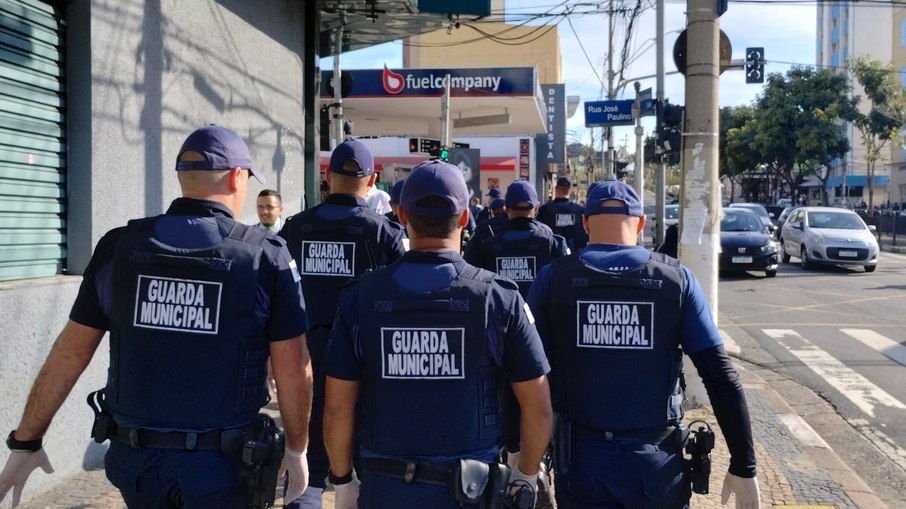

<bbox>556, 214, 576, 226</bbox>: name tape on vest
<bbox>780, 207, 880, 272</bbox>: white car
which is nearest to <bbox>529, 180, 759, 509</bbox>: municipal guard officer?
<bbox>556, 214, 576, 226</bbox>: name tape on vest

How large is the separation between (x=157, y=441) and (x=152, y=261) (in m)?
0.60

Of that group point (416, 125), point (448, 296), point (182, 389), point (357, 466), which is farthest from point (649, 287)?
point (416, 125)

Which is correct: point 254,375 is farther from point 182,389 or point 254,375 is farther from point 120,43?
point 120,43

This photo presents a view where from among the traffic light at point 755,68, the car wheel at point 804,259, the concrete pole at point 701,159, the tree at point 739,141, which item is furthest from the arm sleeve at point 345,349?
the tree at point 739,141

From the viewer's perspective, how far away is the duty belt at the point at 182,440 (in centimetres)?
277

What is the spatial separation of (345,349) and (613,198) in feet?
4.32

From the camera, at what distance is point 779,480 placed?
5.63 m

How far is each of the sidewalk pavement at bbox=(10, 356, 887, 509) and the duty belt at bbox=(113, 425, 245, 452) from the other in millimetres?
2380

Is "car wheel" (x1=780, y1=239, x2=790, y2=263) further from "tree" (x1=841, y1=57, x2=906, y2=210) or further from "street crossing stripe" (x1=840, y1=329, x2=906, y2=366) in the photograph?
"tree" (x1=841, y1=57, x2=906, y2=210)

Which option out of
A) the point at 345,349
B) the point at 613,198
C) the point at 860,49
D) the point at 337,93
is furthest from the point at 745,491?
the point at 860,49

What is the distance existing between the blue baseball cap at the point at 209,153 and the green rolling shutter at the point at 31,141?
2547 mm

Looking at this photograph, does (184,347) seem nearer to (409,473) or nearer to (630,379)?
(409,473)

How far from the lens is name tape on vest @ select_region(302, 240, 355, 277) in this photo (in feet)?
14.9

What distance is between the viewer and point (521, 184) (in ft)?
22.1
